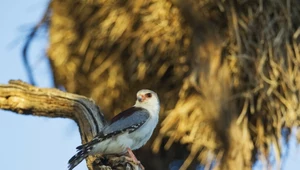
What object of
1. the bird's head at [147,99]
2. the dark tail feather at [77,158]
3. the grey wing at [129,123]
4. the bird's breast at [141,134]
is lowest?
the dark tail feather at [77,158]

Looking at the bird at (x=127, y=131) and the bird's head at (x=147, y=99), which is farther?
the bird's head at (x=147, y=99)

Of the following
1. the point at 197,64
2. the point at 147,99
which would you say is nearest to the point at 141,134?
the point at 147,99

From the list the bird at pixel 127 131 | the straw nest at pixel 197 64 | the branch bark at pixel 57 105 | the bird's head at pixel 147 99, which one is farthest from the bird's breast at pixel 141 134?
the branch bark at pixel 57 105

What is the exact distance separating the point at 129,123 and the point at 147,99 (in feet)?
0.90

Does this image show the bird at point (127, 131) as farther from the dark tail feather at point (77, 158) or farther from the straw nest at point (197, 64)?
the straw nest at point (197, 64)

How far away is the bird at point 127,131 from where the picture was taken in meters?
3.54

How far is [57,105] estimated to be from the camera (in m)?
3.59

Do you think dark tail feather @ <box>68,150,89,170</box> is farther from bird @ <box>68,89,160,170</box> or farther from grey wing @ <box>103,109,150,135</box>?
grey wing @ <box>103,109,150,135</box>

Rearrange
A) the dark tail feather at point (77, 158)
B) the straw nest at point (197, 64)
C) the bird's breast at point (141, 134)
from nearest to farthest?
the dark tail feather at point (77, 158), the bird's breast at point (141, 134), the straw nest at point (197, 64)

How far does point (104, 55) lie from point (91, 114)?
86cm

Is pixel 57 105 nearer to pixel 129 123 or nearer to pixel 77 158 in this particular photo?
pixel 77 158

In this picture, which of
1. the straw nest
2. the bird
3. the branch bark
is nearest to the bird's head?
the bird

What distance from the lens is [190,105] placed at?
4.26m

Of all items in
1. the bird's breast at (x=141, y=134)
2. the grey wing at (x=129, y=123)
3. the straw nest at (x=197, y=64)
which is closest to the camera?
the grey wing at (x=129, y=123)
